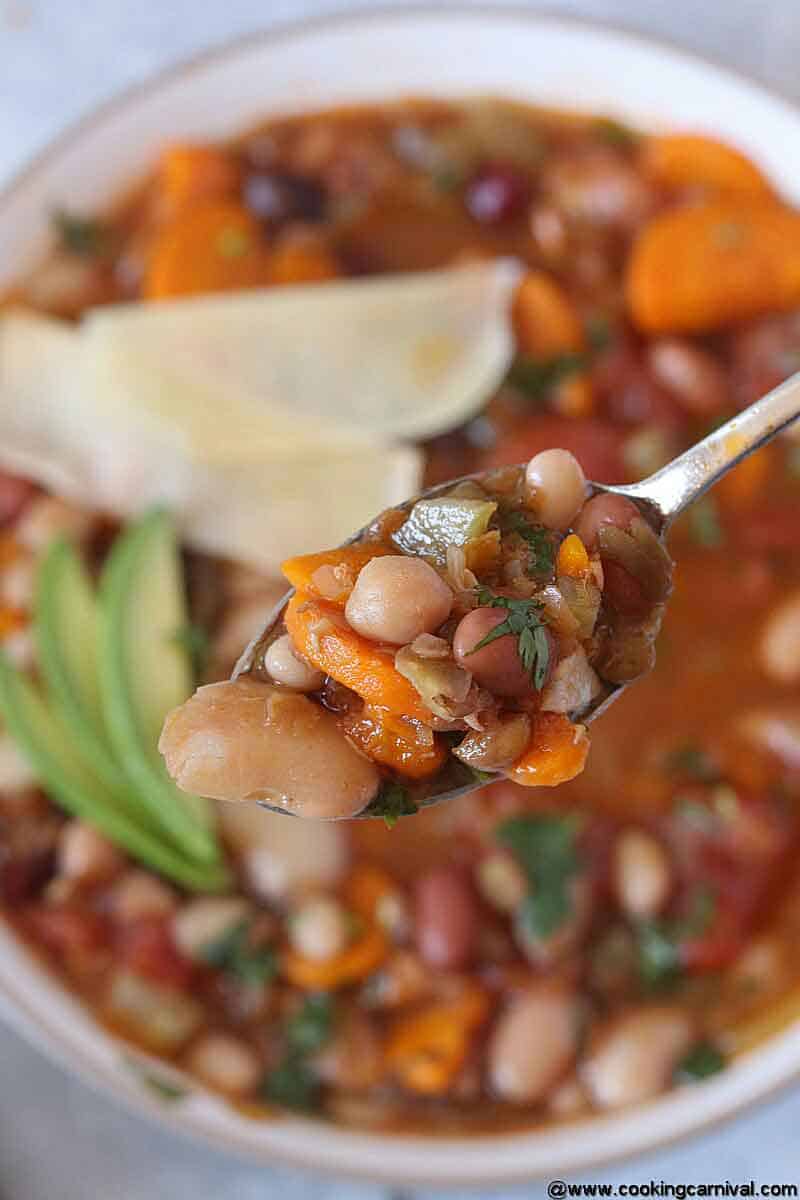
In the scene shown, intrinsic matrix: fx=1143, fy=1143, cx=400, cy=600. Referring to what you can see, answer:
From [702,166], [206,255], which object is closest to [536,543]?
[206,255]

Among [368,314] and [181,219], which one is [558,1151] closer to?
[368,314]

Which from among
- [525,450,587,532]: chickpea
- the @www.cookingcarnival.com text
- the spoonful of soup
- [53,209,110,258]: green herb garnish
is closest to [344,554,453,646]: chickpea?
the spoonful of soup

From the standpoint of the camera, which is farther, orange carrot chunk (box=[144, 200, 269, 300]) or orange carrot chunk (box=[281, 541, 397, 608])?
orange carrot chunk (box=[144, 200, 269, 300])

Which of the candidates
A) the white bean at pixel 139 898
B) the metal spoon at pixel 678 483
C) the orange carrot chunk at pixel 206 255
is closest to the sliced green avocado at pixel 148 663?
the white bean at pixel 139 898

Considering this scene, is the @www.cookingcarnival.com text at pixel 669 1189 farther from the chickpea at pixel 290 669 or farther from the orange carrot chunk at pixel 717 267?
the orange carrot chunk at pixel 717 267

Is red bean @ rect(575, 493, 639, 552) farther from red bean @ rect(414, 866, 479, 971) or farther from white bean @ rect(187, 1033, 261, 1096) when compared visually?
white bean @ rect(187, 1033, 261, 1096)

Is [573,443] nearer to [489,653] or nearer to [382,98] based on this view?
[382,98]
